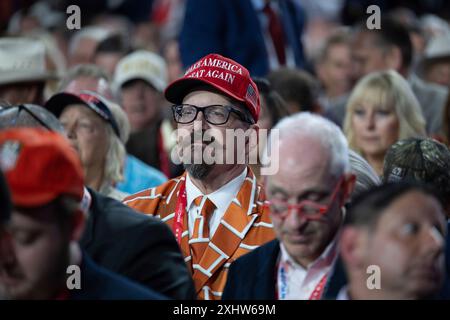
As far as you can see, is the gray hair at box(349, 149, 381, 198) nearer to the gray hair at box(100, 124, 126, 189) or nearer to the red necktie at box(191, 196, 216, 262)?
the red necktie at box(191, 196, 216, 262)

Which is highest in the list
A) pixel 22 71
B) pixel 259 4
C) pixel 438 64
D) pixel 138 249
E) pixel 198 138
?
pixel 259 4

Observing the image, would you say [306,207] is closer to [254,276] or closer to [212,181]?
[254,276]

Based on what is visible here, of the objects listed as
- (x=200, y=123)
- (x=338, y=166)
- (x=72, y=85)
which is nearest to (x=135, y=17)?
(x=72, y=85)

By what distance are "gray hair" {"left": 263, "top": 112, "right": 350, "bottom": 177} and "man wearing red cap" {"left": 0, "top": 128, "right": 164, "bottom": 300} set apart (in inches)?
35.5

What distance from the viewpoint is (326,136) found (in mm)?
4156

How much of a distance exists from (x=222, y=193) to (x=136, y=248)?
0.72 meters

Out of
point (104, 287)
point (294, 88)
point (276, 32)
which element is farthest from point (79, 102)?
point (276, 32)

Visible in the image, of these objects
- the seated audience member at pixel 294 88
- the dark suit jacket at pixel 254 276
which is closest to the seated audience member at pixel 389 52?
the seated audience member at pixel 294 88

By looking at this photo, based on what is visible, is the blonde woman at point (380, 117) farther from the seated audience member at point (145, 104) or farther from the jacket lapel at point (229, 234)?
the jacket lapel at point (229, 234)

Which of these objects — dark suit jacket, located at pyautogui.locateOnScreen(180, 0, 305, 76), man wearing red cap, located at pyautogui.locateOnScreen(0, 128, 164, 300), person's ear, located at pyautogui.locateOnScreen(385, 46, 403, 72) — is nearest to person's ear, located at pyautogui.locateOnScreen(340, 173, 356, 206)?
man wearing red cap, located at pyautogui.locateOnScreen(0, 128, 164, 300)

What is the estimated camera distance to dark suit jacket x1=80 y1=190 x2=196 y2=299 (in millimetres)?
4535

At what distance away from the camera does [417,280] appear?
358 centimetres
